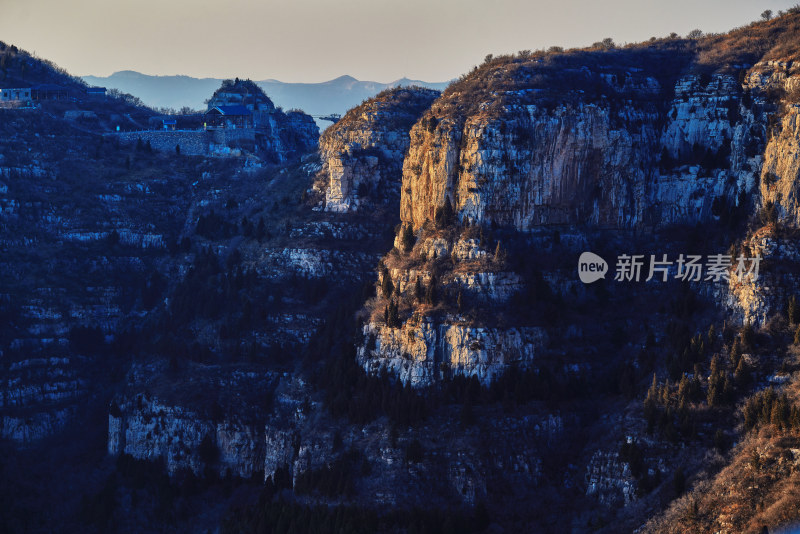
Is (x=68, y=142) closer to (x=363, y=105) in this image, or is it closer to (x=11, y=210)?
(x=11, y=210)

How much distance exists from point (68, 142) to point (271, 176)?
2070cm

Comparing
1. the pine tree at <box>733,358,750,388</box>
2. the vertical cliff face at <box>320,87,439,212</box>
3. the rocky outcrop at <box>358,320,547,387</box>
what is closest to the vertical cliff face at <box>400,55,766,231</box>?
the rocky outcrop at <box>358,320,547,387</box>

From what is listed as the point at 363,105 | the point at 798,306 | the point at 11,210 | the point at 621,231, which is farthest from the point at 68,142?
the point at 798,306

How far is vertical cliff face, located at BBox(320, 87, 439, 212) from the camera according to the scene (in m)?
117

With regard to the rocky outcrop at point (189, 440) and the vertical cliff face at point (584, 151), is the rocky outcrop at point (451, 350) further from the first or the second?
the rocky outcrop at point (189, 440)
